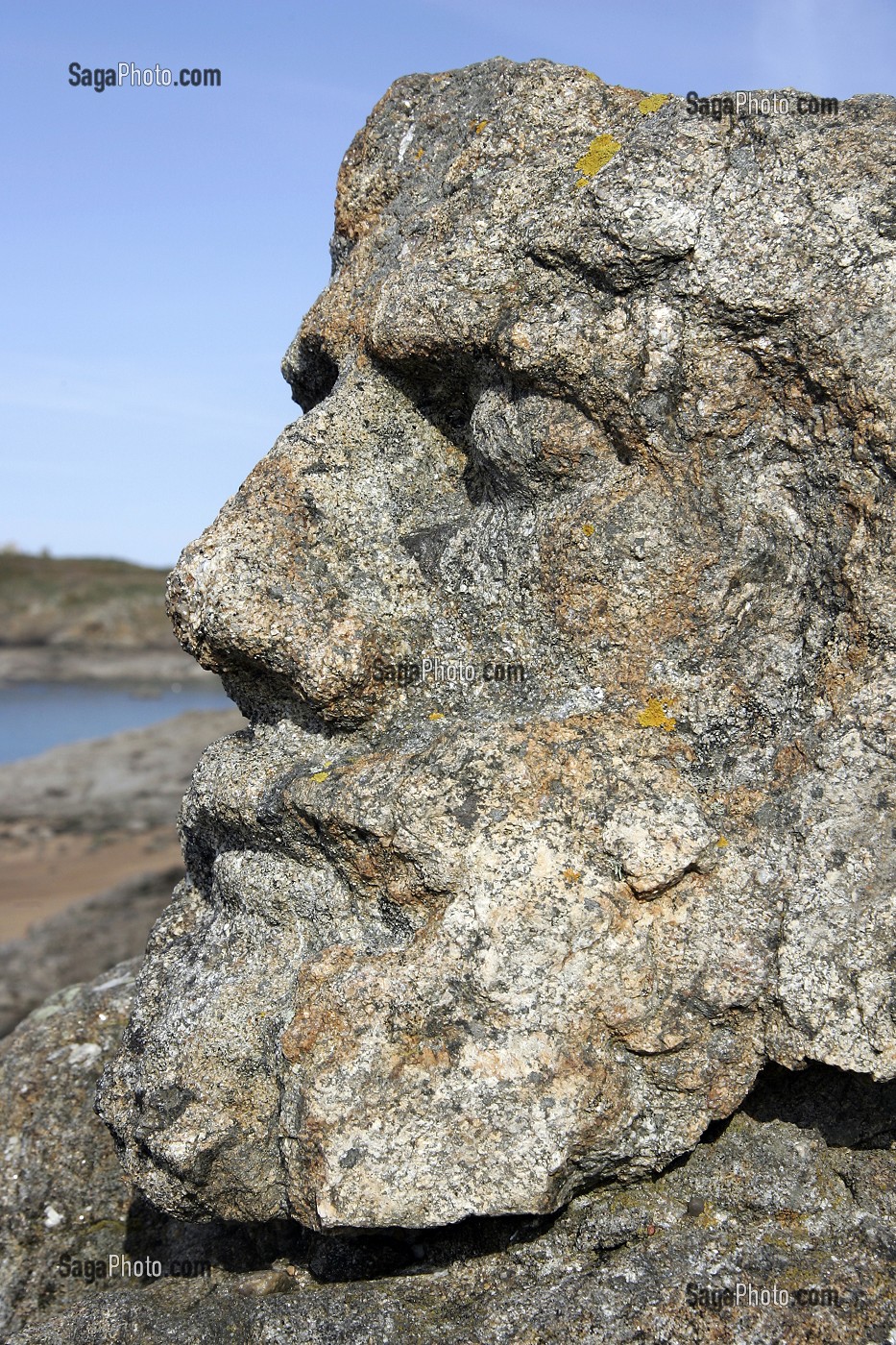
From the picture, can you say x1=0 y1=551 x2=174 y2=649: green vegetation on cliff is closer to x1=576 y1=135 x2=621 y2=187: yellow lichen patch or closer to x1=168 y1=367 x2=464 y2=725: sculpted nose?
x1=168 y1=367 x2=464 y2=725: sculpted nose

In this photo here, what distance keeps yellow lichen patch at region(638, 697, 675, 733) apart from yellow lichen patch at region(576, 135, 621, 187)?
1665mm

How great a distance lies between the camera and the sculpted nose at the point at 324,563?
12.1 feet

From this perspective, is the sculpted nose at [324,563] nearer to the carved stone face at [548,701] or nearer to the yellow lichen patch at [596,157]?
the carved stone face at [548,701]

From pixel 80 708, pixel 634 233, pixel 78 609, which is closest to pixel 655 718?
pixel 634 233

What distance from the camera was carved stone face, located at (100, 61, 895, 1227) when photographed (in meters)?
3.12

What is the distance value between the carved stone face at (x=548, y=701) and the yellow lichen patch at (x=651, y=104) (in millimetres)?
18

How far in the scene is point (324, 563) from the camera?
3.82 m

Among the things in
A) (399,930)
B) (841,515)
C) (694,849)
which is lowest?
(399,930)

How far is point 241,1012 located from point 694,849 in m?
1.49

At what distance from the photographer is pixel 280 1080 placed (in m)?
3.29

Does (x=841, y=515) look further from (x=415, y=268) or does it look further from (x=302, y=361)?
(x=302, y=361)

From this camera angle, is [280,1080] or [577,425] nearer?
[280,1080]

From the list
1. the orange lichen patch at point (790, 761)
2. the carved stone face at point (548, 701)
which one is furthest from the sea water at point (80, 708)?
the orange lichen patch at point (790, 761)

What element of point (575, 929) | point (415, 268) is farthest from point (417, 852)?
point (415, 268)
